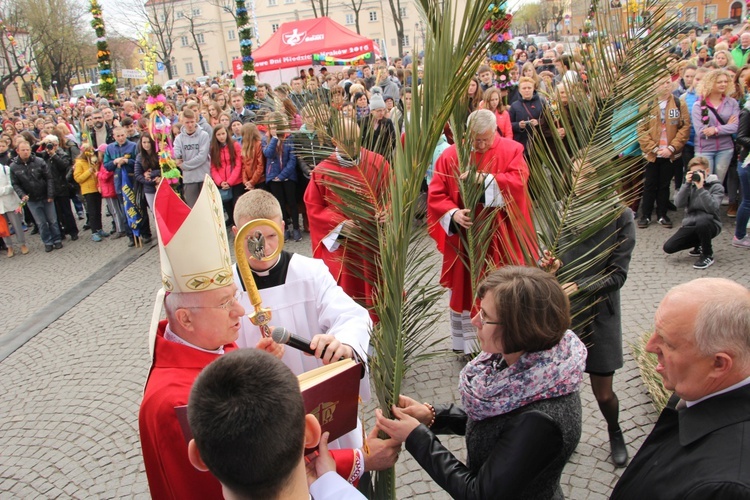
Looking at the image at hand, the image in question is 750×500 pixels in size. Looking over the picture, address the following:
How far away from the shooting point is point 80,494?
3789 millimetres

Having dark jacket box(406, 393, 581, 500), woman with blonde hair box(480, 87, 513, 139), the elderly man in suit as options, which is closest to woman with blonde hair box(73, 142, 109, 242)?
woman with blonde hair box(480, 87, 513, 139)

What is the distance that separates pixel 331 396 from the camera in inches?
67.7

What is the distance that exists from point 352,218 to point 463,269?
2.37 meters

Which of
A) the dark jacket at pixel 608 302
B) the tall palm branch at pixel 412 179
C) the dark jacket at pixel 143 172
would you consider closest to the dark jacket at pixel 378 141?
the tall palm branch at pixel 412 179

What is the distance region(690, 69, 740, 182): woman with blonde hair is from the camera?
722cm

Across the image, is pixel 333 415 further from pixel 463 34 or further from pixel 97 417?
pixel 97 417

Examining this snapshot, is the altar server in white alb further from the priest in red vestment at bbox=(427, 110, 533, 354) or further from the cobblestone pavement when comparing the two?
the priest in red vestment at bbox=(427, 110, 533, 354)

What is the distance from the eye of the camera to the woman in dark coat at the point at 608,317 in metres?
3.06

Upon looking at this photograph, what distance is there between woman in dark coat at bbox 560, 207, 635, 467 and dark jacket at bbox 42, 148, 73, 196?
30.9 feet

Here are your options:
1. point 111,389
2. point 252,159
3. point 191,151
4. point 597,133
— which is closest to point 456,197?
point 597,133

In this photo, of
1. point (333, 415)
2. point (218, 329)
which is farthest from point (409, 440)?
point (218, 329)

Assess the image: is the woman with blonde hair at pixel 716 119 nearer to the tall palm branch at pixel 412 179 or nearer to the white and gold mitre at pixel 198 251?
the tall palm branch at pixel 412 179

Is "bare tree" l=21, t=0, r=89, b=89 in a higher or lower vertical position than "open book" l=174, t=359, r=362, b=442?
higher

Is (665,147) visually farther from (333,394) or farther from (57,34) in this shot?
(57,34)
